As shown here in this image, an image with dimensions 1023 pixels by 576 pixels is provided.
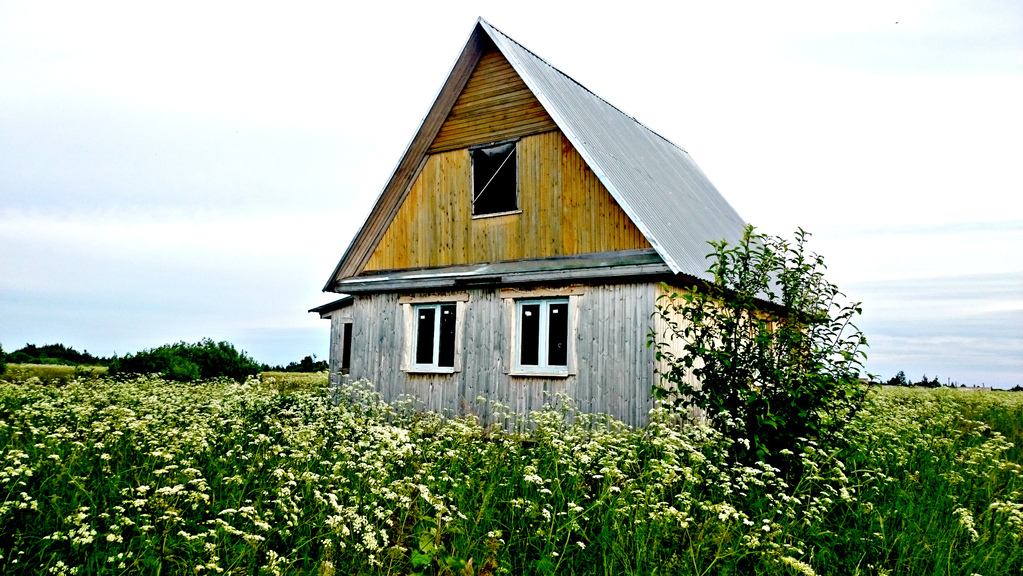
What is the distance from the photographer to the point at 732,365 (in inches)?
341

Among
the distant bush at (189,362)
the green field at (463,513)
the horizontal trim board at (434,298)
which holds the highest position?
the horizontal trim board at (434,298)

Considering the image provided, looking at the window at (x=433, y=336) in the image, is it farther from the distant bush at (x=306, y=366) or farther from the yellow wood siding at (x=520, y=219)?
the distant bush at (x=306, y=366)

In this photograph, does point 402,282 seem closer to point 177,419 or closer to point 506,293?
point 506,293

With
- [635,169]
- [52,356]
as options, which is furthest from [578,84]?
[52,356]

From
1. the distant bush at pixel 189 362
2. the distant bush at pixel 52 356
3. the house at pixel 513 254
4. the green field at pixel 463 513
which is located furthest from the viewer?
the distant bush at pixel 52 356

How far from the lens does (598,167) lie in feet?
38.7

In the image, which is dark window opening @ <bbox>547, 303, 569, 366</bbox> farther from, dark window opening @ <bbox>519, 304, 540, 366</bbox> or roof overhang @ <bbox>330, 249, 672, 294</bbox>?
roof overhang @ <bbox>330, 249, 672, 294</bbox>

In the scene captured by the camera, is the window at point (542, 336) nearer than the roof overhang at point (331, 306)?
Yes

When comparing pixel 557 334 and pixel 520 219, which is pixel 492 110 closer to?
pixel 520 219

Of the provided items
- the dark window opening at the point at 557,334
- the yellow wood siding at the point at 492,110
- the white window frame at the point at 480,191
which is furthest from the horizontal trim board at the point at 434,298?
the yellow wood siding at the point at 492,110

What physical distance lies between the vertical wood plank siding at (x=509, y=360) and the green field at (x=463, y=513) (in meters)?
2.62

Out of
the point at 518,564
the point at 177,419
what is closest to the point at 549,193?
the point at 177,419

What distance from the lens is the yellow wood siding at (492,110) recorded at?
1334 centimetres

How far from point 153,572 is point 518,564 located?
2.84m
